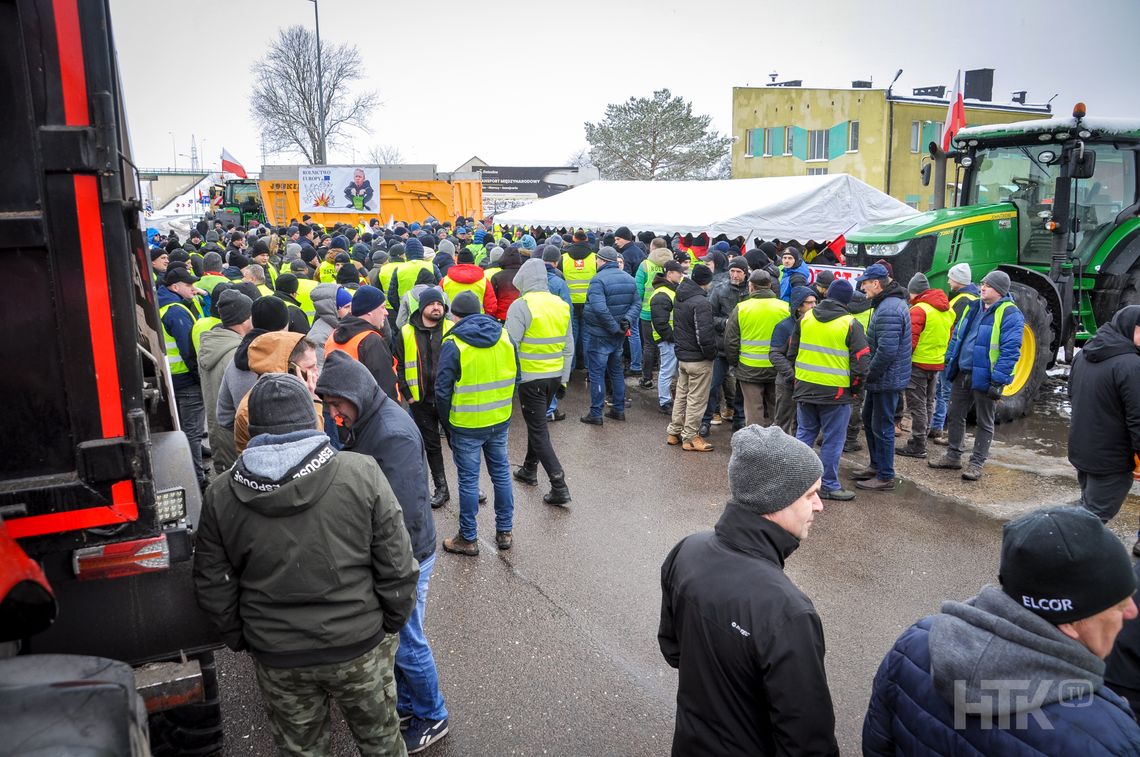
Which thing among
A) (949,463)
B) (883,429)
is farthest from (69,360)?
(949,463)

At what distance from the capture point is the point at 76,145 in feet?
8.00

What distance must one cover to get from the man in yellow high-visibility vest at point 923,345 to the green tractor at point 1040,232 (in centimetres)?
159

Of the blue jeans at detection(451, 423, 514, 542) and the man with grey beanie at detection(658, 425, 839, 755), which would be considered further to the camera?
the blue jeans at detection(451, 423, 514, 542)

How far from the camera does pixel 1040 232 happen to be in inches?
404

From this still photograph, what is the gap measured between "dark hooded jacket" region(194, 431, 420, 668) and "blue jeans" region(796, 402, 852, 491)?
15.4ft

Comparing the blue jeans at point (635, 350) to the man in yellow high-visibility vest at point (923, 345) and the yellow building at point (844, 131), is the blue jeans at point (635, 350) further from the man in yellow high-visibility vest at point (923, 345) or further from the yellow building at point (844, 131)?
the yellow building at point (844, 131)

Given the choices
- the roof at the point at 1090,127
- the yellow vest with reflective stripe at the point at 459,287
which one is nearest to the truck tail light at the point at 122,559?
the yellow vest with reflective stripe at the point at 459,287

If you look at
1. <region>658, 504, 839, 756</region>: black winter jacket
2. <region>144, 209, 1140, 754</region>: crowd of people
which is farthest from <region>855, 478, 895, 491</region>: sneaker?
<region>658, 504, 839, 756</region>: black winter jacket

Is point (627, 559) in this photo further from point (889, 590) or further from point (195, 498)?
point (195, 498)

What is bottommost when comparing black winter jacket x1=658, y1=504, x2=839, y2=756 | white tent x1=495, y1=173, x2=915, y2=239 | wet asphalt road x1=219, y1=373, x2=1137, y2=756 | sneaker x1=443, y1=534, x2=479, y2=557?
wet asphalt road x1=219, y1=373, x2=1137, y2=756

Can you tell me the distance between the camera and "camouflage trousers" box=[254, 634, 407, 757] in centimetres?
285

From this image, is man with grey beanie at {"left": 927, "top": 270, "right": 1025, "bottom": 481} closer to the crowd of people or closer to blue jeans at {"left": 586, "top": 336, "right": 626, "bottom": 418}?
the crowd of people

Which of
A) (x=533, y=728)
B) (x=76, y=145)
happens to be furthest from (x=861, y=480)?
(x=76, y=145)

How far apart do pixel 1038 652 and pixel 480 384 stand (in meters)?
4.14
